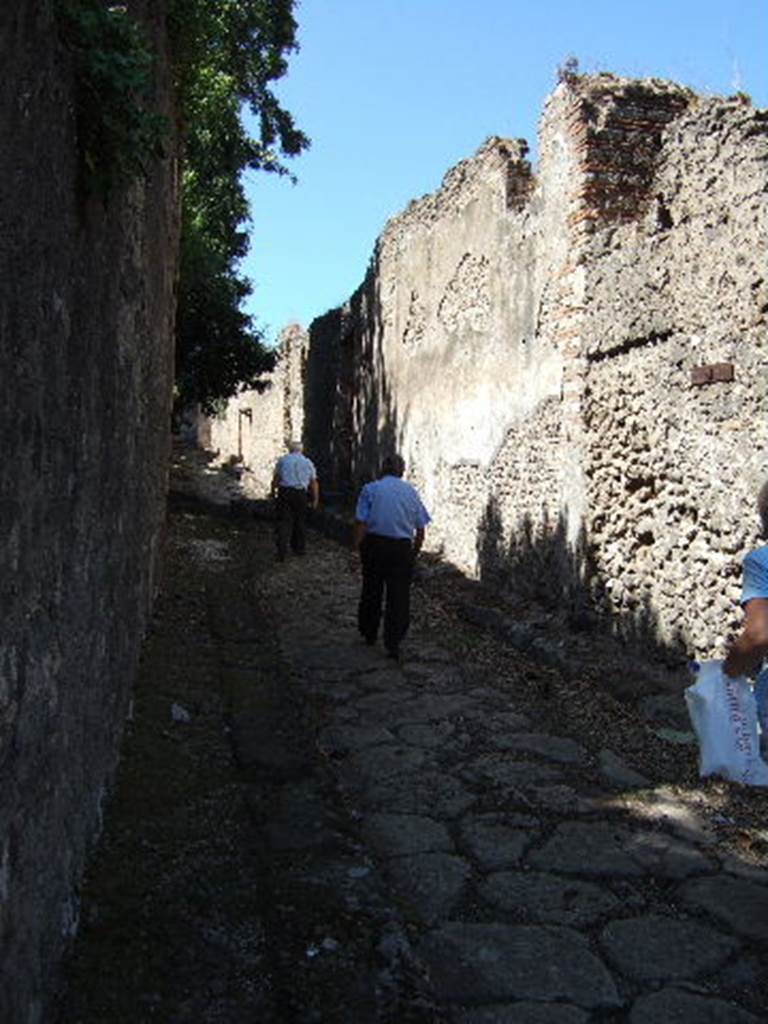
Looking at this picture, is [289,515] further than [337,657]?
Yes

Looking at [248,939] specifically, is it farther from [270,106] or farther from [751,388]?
[270,106]

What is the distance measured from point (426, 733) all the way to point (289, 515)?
6207 millimetres

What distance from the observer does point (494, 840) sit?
367 centimetres

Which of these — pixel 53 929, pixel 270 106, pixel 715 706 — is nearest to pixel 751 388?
pixel 715 706

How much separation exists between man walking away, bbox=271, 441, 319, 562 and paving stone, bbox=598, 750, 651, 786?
6403 mm

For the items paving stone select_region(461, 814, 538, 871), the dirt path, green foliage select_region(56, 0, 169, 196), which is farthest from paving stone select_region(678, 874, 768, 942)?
green foliage select_region(56, 0, 169, 196)

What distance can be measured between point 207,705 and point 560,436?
3.81m

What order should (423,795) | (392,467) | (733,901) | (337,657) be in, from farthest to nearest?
(392,467) < (337,657) < (423,795) < (733,901)

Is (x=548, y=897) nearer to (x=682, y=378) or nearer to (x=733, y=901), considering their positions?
(x=733, y=901)

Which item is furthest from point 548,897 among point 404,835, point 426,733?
point 426,733

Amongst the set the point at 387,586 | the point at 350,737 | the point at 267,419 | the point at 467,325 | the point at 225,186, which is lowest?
the point at 350,737

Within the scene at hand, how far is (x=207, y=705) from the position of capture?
4.73m

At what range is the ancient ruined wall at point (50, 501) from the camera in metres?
1.65

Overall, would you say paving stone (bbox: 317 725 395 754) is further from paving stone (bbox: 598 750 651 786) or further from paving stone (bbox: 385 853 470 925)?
paving stone (bbox: 385 853 470 925)
